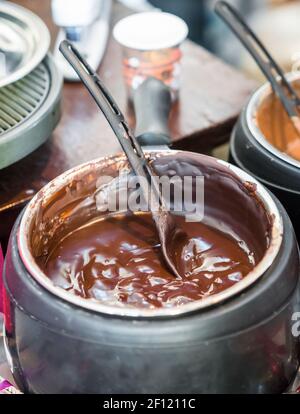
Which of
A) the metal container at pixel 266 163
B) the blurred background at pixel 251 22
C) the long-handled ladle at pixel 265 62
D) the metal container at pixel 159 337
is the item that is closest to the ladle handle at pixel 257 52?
the long-handled ladle at pixel 265 62

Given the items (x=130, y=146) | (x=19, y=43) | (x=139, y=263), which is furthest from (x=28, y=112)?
(x=139, y=263)

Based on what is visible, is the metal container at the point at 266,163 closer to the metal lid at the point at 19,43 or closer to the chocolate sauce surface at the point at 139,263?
the chocolate sauce surface at the point at 139,263

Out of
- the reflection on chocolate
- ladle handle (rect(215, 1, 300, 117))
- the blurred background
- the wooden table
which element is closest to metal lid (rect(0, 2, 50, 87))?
the wooden table

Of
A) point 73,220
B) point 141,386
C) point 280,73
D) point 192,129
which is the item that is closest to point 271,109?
point 280,73

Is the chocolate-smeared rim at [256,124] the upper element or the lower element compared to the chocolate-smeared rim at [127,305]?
lower

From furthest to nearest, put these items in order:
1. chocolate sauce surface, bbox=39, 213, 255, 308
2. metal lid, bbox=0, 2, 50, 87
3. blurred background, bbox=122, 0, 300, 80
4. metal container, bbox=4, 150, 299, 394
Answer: blurred background, bbox=122, 0, 300, 80 → metal lid, bbox=0, 2, 50, 87 → chocolate sauce surface, bbox=39, 213, 255, 308 → metal container, bbox=4, 150, 299, 394

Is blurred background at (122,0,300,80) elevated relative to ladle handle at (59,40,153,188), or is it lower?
lower

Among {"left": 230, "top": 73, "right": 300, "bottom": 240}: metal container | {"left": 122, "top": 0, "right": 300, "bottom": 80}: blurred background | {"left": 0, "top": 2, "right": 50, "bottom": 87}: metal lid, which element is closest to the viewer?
{"left": 230, "top": 73, "right": 300, "bottom": 240}: metal container

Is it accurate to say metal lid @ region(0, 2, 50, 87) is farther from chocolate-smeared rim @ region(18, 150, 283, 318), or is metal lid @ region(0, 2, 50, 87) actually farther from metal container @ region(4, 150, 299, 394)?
metal container @ region(4, 150, 299, 394)
